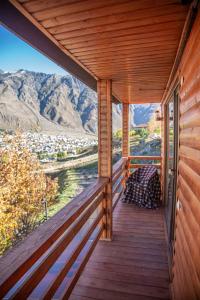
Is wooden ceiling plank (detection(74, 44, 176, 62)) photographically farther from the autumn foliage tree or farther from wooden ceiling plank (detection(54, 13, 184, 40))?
the autumn foliage tree

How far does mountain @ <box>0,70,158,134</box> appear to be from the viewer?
16.6 meters

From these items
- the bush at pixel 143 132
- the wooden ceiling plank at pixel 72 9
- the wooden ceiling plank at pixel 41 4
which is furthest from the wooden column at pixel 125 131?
the wooden ceiling plank at pixel 41 4

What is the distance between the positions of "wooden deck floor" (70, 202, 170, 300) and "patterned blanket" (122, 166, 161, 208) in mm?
854

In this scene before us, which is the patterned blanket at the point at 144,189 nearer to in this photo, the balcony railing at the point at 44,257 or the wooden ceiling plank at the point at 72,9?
the balcony railing at the point at 44,257

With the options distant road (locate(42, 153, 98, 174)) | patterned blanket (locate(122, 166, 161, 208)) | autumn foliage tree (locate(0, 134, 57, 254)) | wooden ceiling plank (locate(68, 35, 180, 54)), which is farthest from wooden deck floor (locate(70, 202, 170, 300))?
distant road (locate(42, 153, 98, 174))

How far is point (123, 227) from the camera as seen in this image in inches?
139

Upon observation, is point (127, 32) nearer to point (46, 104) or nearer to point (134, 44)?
point (134, 44)

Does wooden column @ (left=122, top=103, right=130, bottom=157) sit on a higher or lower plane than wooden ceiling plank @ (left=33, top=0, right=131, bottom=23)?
lower

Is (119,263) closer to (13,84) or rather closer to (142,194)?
(142,194)

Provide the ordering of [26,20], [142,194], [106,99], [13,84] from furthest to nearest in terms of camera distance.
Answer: [13,84] < [142,194] < [106,99] < [26,20]

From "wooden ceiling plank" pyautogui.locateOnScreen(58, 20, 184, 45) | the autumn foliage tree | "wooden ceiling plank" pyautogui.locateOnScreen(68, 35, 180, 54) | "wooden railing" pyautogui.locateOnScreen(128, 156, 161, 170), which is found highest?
"wooden ceiling plank" pyautogui.locateOnScreen(68, 35, 180, 54)

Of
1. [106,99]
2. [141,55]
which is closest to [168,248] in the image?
[106,99]

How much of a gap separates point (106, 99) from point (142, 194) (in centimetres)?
239

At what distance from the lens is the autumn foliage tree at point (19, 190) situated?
1121 cm
